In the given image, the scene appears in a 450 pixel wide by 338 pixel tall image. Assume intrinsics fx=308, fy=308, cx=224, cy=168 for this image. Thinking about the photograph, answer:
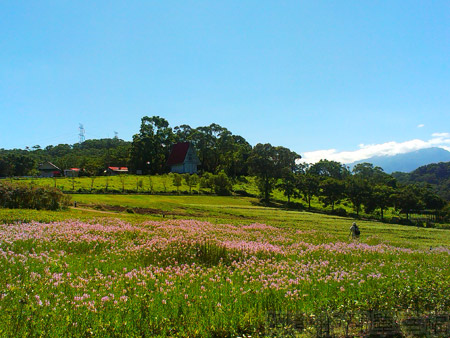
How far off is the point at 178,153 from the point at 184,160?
4.71 meters

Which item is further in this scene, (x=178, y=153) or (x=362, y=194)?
(x=178, y=153)

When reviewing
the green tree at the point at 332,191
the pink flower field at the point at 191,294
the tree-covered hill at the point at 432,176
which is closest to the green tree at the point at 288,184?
the green tree at the point at 332,191

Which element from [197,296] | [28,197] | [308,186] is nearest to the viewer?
[197,296]

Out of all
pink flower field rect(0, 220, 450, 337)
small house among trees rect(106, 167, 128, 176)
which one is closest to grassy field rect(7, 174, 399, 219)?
small house among trees rect(106, 167, 128, 176)

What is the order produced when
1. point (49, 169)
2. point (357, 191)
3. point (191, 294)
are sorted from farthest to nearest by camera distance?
point (49, 169), point (357, 191), point (191, 294)

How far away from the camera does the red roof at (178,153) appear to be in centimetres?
9012

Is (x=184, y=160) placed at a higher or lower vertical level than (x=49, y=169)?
higher

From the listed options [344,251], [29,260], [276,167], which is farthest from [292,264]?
[276,167]

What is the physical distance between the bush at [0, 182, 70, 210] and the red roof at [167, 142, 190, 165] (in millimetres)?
62953

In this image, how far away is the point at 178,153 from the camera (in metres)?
92.6

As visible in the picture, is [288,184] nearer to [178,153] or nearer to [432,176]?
[178,153]

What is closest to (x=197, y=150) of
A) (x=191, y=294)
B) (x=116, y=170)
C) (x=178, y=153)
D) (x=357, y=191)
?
(x=178, y=153)

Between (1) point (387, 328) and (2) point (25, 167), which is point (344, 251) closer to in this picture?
(1) point (387, 328)

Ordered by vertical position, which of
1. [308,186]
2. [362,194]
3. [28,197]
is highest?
[308,186]
